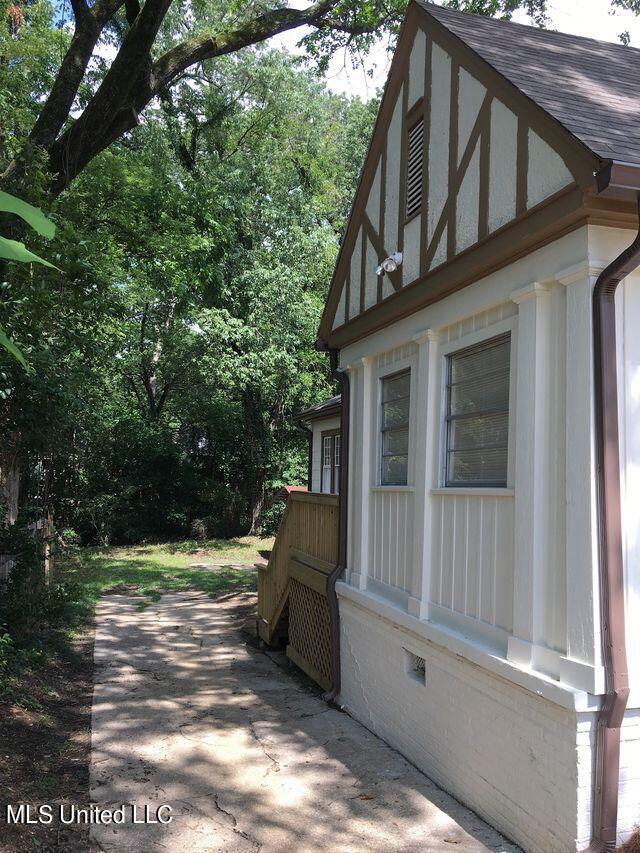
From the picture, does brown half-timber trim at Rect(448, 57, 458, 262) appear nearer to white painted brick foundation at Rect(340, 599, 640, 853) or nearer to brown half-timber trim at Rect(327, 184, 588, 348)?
brown half-timber trim at Rect(327, 184, 588, 348)

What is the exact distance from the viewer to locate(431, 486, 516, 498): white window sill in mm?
4547

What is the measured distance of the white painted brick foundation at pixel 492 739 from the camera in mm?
3709

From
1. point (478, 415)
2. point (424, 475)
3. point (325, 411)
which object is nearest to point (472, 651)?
point (424, 475)

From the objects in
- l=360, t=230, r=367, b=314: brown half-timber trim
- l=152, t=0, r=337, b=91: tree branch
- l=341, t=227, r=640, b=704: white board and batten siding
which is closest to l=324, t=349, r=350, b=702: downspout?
l=360, t=230, r=367, b=314: brown half-timber trim

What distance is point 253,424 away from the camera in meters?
22.4

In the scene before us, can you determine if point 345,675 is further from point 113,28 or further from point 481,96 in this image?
point 113,28

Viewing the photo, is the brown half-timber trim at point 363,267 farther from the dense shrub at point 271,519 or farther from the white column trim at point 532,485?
the dense shrub at point 271,519

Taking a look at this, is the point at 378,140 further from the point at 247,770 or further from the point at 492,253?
the point at 247,770

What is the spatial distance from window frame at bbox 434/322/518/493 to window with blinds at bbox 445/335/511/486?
0.02 m

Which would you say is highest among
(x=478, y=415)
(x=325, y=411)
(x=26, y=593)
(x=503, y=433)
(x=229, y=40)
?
(x=229, y=40)

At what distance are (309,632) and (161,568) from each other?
32.0 ft

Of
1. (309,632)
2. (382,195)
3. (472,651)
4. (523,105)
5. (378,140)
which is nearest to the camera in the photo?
(523,105)

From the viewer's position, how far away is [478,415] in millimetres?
5125

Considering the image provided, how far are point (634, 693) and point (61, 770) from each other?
13.9 feet
